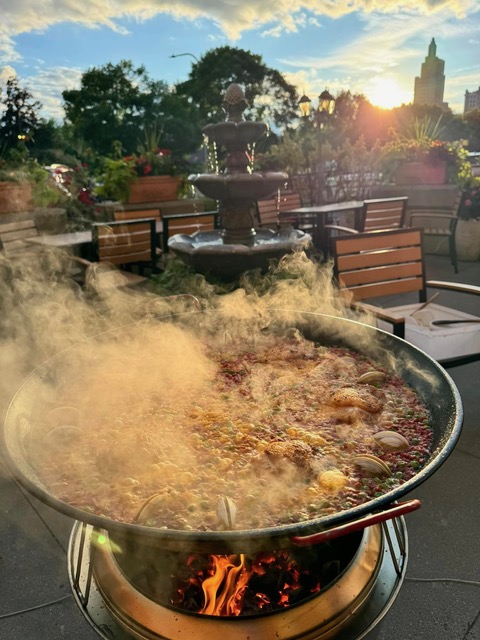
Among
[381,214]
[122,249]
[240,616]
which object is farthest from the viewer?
[381,214]

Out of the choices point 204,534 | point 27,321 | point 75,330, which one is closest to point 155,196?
point 27,321

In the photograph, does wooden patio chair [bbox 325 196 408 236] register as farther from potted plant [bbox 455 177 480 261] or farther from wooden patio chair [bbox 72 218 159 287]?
wooden patio chair [bbox 72 218 159 287]

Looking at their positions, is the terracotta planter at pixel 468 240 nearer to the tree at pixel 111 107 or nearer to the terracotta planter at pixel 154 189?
the terracotta planter at pixel 154 189

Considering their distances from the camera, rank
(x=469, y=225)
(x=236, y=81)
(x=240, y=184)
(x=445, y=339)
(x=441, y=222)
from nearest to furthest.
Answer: (x=445, y=339)
(x=240, y=184)
(x=469, y=225)
(x=441, y=222)
(x=236, y=81)

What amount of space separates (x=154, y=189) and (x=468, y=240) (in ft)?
19.8

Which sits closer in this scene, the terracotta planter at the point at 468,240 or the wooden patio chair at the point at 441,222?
the wooden patio chair at the point at 441,222

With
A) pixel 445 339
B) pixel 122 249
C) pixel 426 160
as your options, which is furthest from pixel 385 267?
pixel 426 160

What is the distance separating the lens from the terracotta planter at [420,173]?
9.86 m

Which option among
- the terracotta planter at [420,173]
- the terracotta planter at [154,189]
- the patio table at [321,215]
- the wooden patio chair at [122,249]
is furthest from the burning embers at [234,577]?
the terracotta planter at [420,173]

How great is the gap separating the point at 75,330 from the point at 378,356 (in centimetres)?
217

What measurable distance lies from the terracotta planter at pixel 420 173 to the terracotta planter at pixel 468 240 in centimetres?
178

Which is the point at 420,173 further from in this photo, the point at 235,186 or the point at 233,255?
the point at 233,255

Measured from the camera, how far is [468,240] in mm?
8531

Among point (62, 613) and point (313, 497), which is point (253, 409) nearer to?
point (313, 497)
